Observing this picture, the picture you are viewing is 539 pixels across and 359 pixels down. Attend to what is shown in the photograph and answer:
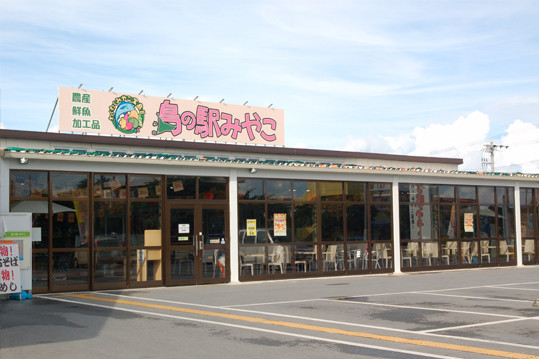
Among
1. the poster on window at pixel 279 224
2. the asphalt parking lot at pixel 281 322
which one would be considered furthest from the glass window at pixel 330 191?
the asphalt parking lot at pixel 281 322

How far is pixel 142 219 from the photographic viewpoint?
17703 millimetres

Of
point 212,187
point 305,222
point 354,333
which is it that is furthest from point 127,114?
point 354,333

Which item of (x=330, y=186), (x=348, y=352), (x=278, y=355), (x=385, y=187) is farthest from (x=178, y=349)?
(x=385, y=187)

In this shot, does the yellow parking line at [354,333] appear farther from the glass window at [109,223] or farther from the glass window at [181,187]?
the glass window at [181,187]

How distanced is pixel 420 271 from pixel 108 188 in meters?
11.5

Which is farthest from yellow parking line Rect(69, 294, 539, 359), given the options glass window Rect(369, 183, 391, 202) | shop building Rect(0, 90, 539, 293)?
glass window Rect(369, 183, 391, 202)

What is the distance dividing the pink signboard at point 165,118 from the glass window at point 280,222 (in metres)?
5.03

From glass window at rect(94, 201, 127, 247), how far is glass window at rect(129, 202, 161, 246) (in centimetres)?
27

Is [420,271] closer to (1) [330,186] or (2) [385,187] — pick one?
(2) [385,187]

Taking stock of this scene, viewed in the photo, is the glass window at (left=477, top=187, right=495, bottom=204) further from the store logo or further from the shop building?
the store logo

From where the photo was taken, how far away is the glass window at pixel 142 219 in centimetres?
1755

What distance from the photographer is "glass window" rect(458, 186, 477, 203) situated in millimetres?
23781

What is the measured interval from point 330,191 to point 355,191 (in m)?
1.03

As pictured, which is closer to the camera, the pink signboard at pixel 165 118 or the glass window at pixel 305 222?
the glass window at pixel 305 222
